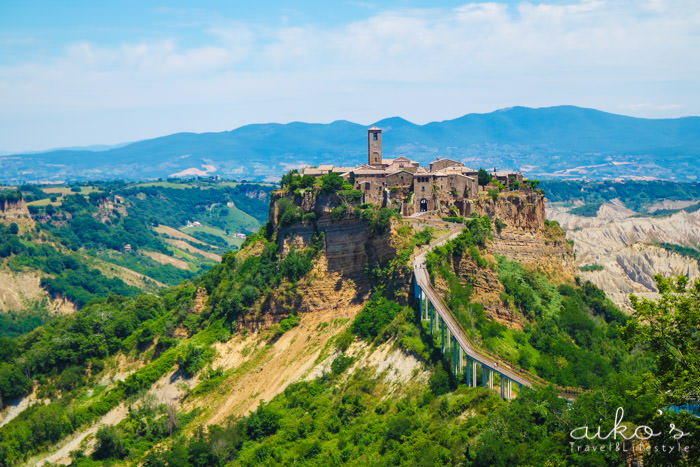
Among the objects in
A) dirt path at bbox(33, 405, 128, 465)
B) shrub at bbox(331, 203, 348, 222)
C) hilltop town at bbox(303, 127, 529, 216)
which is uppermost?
hilltop town at bbox(303, 127, 529, 216)

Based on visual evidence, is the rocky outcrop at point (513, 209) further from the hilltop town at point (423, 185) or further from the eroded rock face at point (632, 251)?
the eroded rock face at point (632, 251)

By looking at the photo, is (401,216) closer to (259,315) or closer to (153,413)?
(259,315)

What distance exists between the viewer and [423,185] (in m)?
58.8

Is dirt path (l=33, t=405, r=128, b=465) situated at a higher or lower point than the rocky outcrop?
Result: lower

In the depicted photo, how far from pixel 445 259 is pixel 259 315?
60.7ft

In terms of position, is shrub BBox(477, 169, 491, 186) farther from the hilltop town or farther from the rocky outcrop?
the rocky outcrop

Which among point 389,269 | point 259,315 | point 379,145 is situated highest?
point 379,145

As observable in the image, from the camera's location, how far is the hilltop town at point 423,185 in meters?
58.5

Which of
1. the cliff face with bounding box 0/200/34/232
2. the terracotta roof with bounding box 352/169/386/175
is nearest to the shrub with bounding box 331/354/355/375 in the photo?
the terracotta roof with bounding box 352/169/386/175

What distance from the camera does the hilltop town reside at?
58.5 metres

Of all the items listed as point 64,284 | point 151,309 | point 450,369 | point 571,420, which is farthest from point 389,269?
point 64,284

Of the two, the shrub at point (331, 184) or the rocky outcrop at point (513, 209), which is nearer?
the rocky outcrop at point (513, 209)

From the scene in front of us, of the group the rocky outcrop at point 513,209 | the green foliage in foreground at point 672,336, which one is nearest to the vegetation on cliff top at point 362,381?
the green foliage in foreground at point 672,336

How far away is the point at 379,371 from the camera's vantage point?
153 feet
